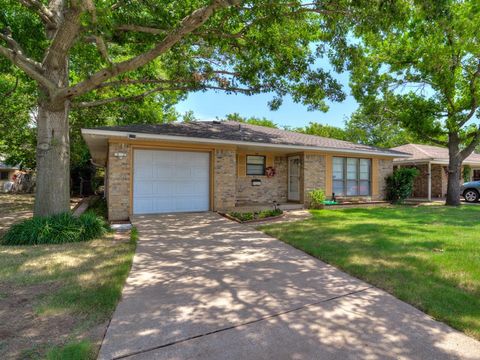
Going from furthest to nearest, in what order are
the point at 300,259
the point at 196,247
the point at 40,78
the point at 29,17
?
1. the point at 29,17
2. the point at 40,78
3. the point at 196,247
4. the point at 300,259

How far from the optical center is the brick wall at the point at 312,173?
41.8ft

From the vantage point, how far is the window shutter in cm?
1304

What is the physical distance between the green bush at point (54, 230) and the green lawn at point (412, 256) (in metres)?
4.31

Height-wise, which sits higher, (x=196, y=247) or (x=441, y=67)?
(x=441, y=67)

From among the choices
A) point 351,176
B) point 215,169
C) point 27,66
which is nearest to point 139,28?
point 27,66

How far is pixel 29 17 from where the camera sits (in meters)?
9.05

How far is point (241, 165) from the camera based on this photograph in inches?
515

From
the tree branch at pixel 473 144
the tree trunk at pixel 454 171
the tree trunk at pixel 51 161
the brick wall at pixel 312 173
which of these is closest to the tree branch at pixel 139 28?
the tree trunk at pixel 51 161

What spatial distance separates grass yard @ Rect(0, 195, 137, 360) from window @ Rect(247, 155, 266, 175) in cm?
827

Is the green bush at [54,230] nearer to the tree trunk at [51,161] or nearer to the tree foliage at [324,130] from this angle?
the tree trunk at [51,161]

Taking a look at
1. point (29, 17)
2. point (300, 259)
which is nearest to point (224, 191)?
point (300, 259)

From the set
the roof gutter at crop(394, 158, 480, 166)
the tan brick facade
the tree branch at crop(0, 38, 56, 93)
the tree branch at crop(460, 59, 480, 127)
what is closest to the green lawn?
the tan brick facade

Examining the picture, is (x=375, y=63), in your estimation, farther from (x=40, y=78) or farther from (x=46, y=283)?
(x=46, y=283)

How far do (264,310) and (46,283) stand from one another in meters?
3.00
